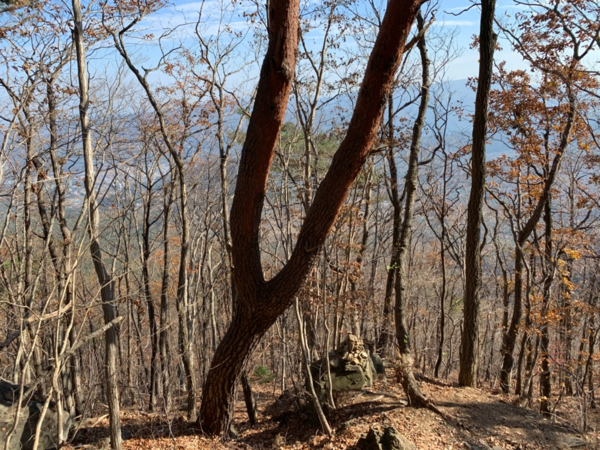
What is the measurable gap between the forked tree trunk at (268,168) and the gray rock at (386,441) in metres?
1.81

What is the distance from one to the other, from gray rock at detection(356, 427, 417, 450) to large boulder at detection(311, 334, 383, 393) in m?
1.70

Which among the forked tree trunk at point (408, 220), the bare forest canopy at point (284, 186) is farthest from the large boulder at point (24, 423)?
the forked tree trunk at point (408, 220)

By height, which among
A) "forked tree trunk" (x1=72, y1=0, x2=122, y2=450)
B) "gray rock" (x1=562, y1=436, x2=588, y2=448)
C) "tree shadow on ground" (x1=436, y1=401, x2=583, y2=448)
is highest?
"forked tree trunk" (x1=72, y1=0, x2=122, y2=450)

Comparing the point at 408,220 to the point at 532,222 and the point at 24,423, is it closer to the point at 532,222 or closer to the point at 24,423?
the point at 532,222

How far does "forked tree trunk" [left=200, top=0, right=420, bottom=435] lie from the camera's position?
12.1 ft

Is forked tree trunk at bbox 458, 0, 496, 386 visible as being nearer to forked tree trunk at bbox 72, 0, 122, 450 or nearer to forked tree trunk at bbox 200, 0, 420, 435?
forked tree trunk at bbox 200, 0, 420, 435

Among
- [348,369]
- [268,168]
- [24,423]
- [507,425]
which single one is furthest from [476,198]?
[24,423]

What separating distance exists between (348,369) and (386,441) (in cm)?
221

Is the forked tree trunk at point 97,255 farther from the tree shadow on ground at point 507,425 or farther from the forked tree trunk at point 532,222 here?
the forked tree trunk at point 532,222

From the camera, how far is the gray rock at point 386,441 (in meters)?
4.80

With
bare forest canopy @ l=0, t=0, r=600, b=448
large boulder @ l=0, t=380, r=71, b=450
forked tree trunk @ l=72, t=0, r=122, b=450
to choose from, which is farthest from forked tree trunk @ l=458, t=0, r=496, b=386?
large boulder @ l=0, t=380, r=71, b=450

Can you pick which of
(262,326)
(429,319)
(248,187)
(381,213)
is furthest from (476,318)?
(429,319)

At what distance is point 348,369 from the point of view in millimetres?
7105

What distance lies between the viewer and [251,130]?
414 cm
